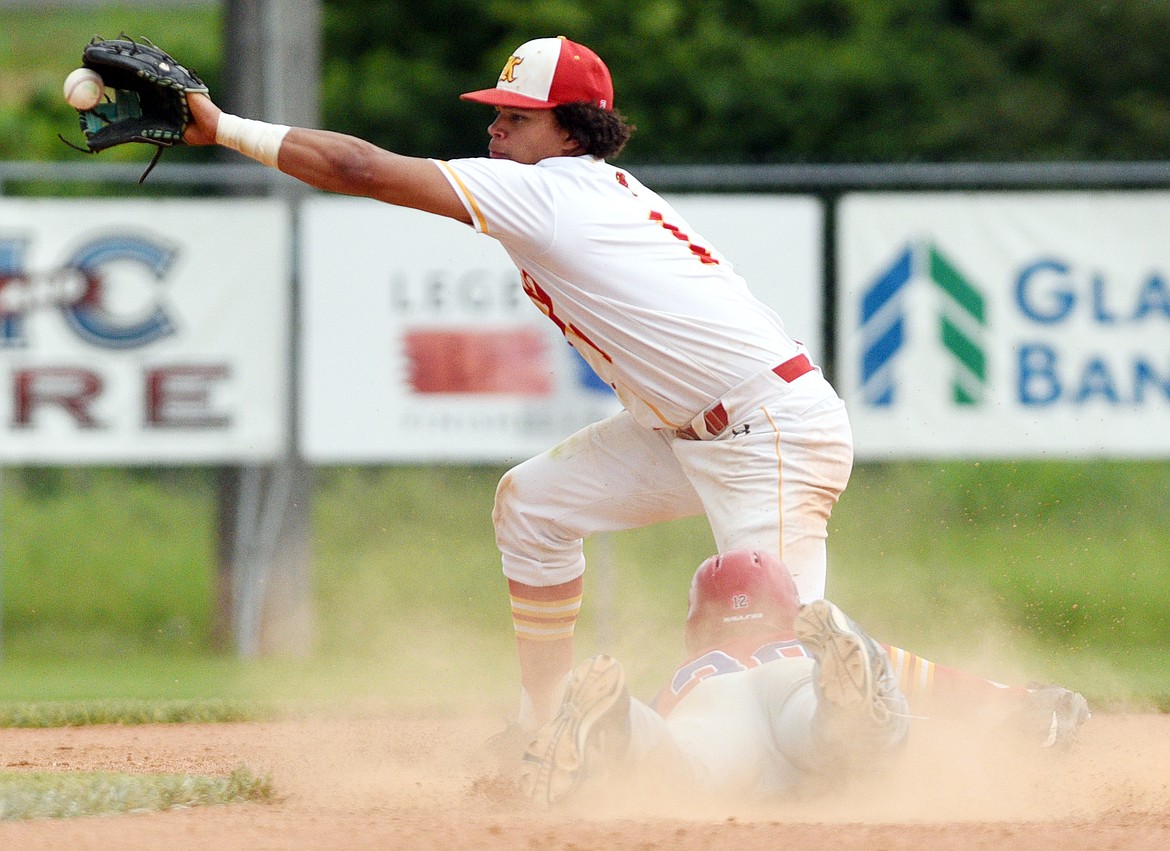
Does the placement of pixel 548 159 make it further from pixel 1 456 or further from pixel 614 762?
pixel 1 456

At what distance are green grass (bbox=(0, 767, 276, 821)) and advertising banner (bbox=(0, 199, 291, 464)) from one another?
411 cm

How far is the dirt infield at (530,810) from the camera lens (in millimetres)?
4086

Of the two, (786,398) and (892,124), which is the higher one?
(892,124)

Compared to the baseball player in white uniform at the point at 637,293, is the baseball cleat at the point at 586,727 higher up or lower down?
lower down

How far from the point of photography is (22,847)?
4.03 m

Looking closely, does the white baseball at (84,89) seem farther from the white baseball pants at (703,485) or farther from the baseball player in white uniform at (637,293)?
the white baseball pants at (703,485)

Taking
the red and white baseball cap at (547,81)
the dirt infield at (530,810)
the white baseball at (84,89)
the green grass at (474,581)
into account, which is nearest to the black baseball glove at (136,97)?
the white baseball at (84,89)

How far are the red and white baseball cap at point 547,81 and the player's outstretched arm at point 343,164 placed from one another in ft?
1.64

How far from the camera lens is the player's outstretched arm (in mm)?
4730

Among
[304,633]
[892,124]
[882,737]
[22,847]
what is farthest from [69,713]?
[892,124]

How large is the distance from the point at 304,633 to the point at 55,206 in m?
2.59

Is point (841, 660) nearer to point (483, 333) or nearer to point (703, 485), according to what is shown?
point (703, 485)

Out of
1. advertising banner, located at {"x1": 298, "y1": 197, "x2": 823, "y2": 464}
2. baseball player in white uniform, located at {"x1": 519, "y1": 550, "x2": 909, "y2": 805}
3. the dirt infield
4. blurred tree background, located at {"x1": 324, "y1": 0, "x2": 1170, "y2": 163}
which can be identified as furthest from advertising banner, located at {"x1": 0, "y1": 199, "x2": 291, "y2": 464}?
blurred tree background, located at {"x1": 324, "y1": 0, "x2": 1170, "y2": 163}

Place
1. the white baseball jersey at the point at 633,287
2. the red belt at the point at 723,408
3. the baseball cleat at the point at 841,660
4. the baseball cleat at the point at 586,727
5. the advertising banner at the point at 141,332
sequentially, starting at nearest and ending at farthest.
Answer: the baseball cleat at the point at 841,660 < the baseball cleat at the point at 586,727 < the white baseball jersey at the point at 633,287 < the red belt at the point at 723,408 < the advertising banner at the point at 141,332
